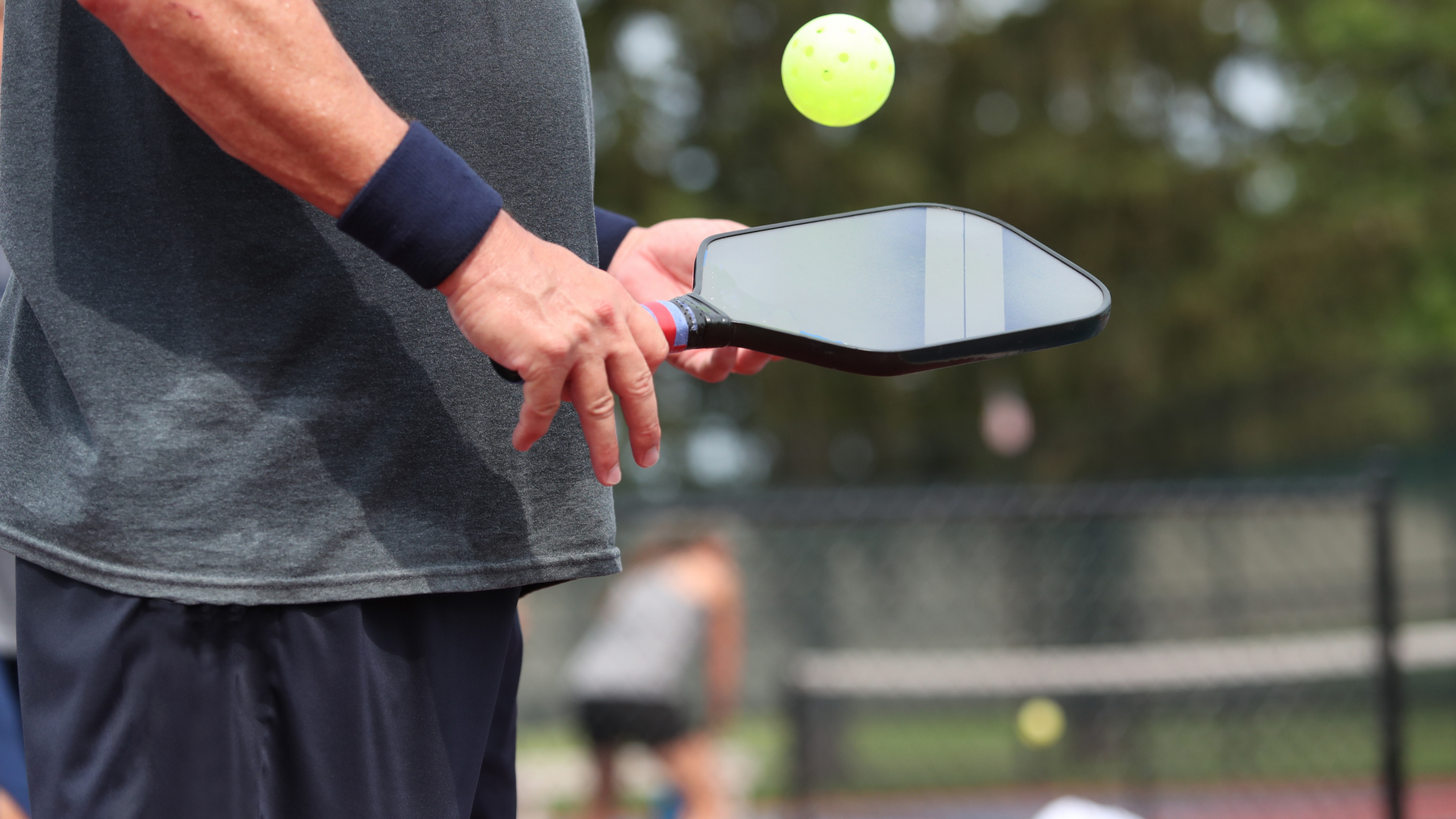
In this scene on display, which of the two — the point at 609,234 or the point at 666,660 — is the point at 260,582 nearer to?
the point at 609,234

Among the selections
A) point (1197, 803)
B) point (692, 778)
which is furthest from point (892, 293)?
point (1197, 803)

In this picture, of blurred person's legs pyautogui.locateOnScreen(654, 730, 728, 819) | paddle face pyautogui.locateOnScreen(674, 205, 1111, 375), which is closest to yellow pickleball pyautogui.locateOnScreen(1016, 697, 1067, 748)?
blurred person's legs pyautogui.locateOnScreen(654, 730, 728, 819)

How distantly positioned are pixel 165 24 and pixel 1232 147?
49.8ft

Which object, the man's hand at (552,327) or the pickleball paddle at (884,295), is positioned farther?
the pickleball paddle at (884,295)

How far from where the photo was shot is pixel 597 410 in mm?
1095

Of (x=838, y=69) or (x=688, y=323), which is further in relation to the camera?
(x=838, y=69)

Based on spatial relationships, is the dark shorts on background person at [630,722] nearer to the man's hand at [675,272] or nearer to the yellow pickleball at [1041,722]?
the yellow pickleball at [1041,722]

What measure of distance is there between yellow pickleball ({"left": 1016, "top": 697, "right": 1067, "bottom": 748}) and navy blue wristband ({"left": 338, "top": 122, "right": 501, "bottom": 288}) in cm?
766

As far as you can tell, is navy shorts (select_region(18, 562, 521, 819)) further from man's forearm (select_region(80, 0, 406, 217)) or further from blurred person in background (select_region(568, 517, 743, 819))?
blurred person in background (select_region(568, 517, 743, 819))

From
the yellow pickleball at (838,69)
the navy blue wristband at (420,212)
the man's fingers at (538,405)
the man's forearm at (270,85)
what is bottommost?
the man's fingers at (538,405)

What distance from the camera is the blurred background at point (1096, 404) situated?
7668mm

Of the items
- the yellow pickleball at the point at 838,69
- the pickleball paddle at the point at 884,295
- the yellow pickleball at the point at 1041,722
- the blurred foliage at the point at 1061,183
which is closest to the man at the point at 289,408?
the pickleball paddle at the point at 884,295

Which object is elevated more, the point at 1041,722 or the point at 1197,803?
the point at 1041,722

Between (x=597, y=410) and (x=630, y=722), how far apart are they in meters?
5.60
